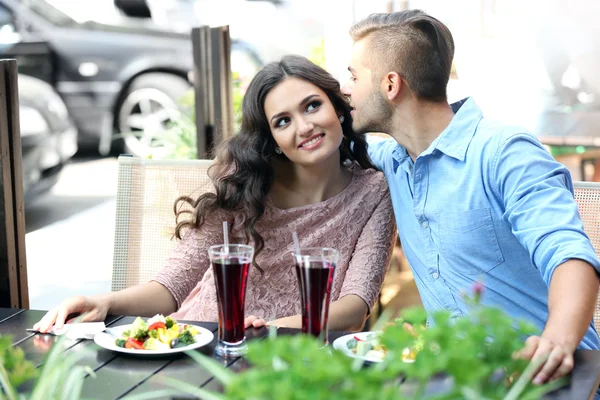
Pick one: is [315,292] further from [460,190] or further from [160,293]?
[160,293]

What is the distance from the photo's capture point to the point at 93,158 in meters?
4.78

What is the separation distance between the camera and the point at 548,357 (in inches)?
52.9

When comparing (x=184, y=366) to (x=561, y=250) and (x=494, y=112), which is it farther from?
(x=494, y=112)

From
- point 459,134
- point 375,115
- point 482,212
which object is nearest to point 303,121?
point 375,115

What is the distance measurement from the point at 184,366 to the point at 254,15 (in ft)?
10.6

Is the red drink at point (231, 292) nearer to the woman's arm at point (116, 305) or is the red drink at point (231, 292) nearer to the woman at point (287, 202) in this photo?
the woman's arm at point (116, 305)

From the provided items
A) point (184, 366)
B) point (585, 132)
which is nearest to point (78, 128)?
point (585, 132)

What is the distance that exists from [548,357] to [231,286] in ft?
1.75

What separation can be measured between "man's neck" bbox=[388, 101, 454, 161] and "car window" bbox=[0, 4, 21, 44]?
3053mm

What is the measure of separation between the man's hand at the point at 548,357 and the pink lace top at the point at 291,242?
2.74 ft

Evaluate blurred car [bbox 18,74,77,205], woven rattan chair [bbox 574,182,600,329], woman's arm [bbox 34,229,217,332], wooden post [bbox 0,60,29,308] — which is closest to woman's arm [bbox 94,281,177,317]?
woman's arm [bbox 34,229,217,332]

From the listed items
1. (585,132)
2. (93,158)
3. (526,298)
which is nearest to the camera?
(526,298)

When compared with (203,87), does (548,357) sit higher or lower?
lower

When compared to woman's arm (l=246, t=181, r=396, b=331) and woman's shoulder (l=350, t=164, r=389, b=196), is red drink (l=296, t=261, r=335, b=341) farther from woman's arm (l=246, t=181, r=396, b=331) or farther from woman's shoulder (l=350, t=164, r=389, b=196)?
woman's shoulder (l=350, t=164, r=389, b=196)
